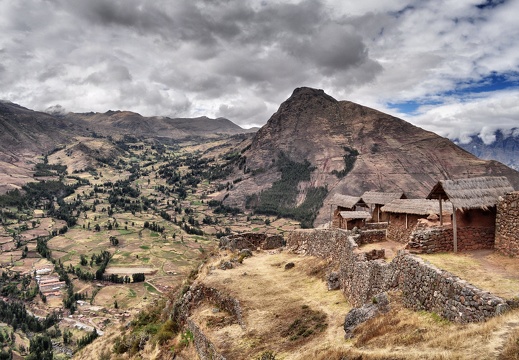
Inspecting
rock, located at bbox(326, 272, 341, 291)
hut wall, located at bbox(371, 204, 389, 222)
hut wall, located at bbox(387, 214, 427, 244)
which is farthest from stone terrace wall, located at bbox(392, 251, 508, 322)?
hut wall, located at bbox(371, 204, 389, 222)

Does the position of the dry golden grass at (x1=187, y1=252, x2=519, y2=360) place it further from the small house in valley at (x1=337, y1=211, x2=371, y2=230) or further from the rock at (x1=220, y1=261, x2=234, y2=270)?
the small house in valley at (x1=337, y1=211, x2=371, y2=230)

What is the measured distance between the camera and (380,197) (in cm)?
3950

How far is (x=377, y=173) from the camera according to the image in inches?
7697

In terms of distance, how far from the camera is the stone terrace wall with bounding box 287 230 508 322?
10836 millimetres

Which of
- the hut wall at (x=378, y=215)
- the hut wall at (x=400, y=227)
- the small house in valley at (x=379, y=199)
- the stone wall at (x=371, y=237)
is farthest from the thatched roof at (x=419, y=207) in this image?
the small house in valley at (x=379, y=199)

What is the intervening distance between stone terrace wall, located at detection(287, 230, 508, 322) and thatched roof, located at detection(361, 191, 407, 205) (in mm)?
14282

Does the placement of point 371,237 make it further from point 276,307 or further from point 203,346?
point 203,346

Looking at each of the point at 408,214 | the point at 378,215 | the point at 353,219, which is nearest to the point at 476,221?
the point at 408,214

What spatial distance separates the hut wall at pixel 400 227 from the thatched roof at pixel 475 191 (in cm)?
776

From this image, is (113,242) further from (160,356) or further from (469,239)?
(469,239)

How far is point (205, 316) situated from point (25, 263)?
188 meters

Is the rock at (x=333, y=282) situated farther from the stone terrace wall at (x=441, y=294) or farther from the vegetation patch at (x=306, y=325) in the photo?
the stone terrace wall at (x=441, y=294)

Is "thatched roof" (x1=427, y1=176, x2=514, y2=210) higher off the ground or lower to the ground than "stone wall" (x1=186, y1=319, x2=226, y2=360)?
higher

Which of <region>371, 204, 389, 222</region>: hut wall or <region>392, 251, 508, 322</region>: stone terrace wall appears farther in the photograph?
<region>371, 204, 389, 222</region>: hut wall
